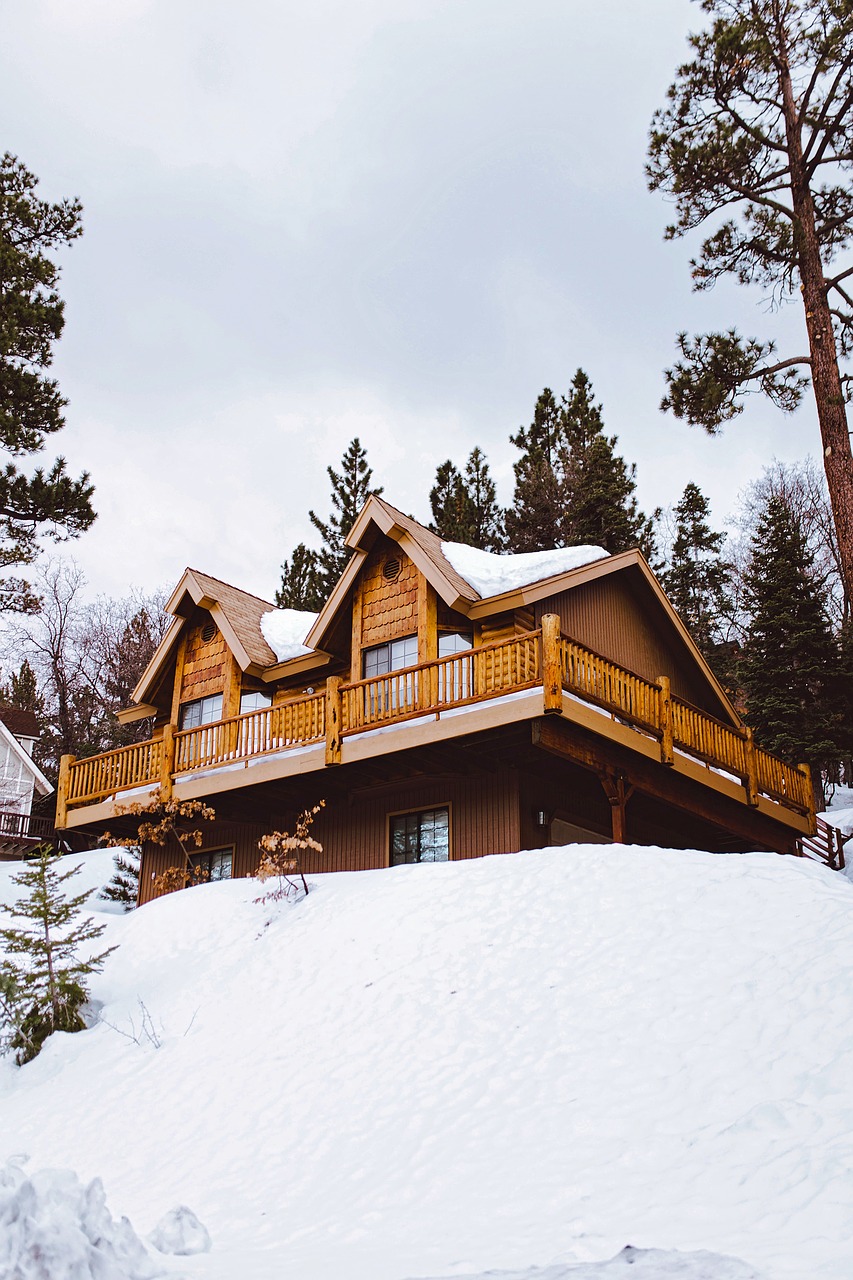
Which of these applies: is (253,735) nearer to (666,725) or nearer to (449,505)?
(666,725)

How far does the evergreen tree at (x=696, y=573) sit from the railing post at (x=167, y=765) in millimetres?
19219

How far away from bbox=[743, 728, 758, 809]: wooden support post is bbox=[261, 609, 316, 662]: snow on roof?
27.3 feet

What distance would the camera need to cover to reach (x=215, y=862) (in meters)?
21.2

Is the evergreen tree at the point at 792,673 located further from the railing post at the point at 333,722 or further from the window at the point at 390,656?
the railing post at the point at 333,722

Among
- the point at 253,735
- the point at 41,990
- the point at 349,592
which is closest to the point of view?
the point at 41,990

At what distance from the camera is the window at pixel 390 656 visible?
1839 centimetres

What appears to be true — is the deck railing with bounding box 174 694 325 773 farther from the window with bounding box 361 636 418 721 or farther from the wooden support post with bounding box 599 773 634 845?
the wooden support post with bounding box 599 773 634 845

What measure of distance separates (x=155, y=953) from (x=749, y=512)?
115 feet

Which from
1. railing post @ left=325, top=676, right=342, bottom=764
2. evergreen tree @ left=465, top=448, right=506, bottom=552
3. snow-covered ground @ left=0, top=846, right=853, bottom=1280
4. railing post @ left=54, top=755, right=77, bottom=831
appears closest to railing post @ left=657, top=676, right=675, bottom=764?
snow-covered ground @ left=0, top=846, right=853, bottom=1280

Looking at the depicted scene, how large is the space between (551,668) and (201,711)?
32.1ft

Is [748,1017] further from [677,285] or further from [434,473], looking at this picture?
[434,473]

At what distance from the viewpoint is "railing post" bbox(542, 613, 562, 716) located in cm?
1455

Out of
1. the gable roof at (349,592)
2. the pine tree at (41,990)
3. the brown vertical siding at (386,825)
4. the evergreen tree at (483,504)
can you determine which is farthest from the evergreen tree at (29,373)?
the evergreen tree at (483,504)

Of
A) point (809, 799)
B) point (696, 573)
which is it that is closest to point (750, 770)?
point (809, 799)
